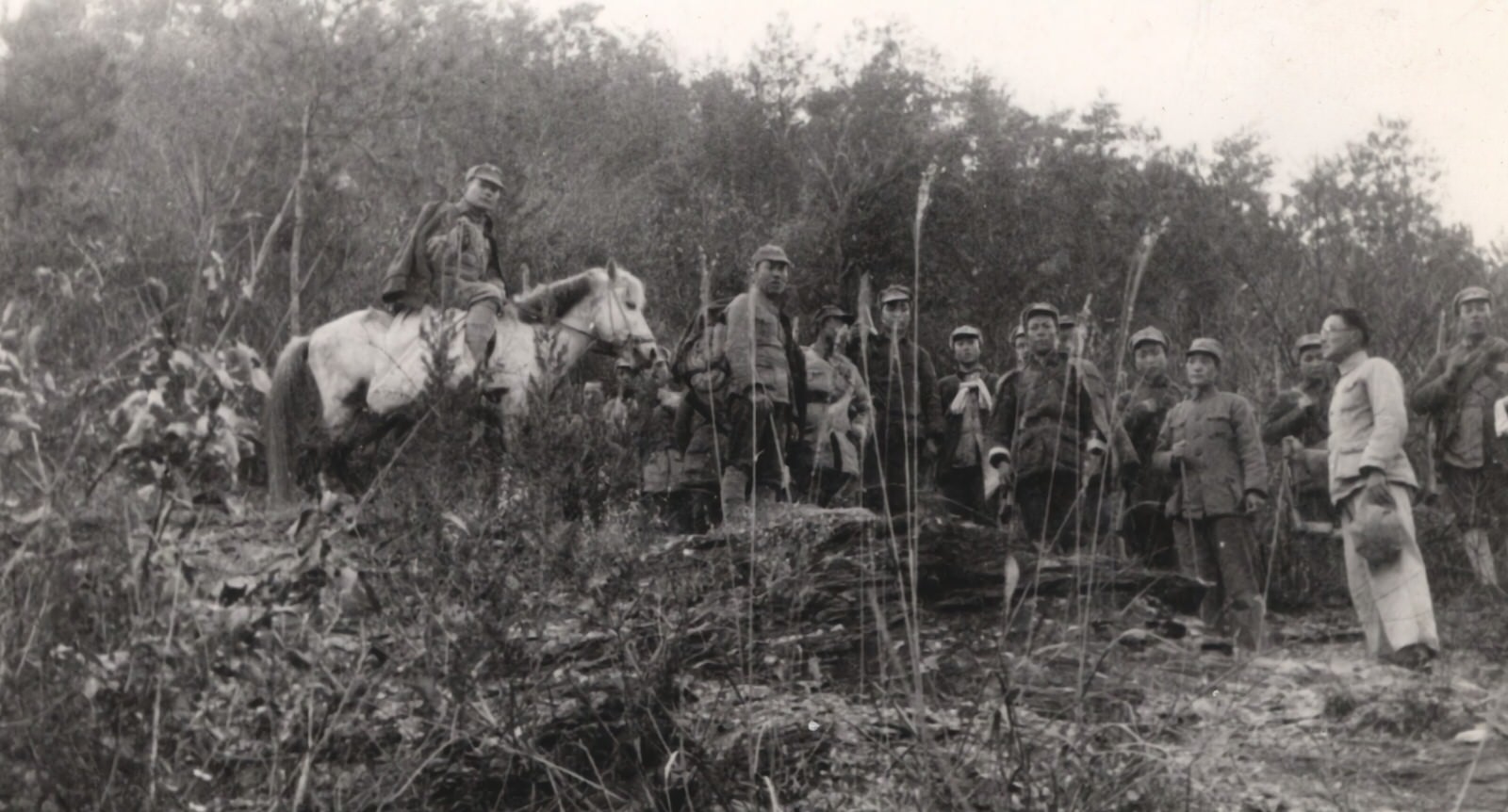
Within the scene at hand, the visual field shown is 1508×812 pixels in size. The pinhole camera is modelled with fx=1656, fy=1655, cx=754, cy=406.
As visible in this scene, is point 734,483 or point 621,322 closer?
point 734,483

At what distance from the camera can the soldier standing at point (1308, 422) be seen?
32.8 feet

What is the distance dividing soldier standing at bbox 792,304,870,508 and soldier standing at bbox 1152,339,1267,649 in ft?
5.77

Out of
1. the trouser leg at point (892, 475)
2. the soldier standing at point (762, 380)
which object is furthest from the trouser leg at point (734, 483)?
the trouser leg at point (892, 475)

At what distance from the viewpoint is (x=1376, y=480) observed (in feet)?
24.4

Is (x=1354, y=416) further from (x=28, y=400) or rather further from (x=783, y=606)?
(x=28, y=400)

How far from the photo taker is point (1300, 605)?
1015 cm

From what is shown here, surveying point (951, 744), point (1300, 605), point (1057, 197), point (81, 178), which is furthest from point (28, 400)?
point (1057, 197)

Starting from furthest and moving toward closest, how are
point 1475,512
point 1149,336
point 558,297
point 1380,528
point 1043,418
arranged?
point 558,297, point 1149,336, point 1475,512, point 1043,418, point 1380,528

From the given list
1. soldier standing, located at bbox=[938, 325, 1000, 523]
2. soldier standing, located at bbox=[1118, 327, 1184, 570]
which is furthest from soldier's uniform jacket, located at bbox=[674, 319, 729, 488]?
soldier standing, located at bbox=[1118, 327, 1184, 570]

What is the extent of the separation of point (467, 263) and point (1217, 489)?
4.61 metres

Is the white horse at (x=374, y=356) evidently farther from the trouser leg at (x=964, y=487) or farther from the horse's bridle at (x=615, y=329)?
the trouser leg at (x=964, y=487)

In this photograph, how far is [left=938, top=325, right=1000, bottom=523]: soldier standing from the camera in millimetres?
10438

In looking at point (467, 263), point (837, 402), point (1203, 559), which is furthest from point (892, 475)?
point (467, 263)

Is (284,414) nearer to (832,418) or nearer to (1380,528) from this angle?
(832,418)
